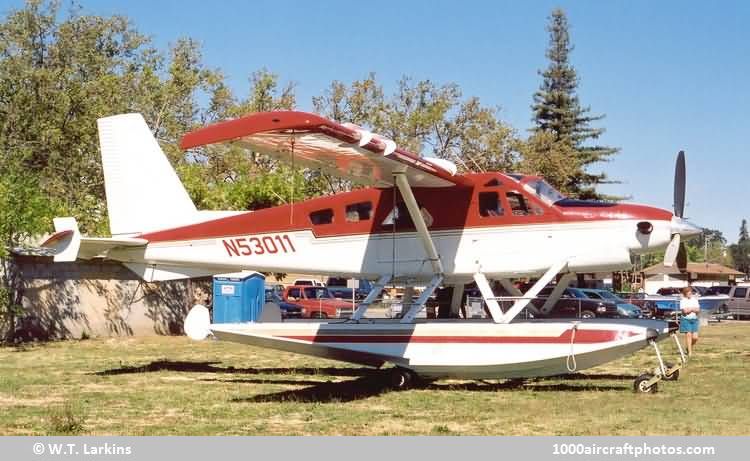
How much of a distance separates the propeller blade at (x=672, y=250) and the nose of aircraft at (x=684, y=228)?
0.09 metres

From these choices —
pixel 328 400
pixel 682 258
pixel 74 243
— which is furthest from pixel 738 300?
pixel 74 243

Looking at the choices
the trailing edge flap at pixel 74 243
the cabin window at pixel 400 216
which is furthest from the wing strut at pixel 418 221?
the trailing edge flap at pixel 74 243

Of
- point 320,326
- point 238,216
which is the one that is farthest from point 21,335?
point 320,326

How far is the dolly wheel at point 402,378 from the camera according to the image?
14638 mm

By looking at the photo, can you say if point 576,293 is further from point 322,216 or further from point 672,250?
point 672,250

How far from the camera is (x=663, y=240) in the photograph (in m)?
13.9

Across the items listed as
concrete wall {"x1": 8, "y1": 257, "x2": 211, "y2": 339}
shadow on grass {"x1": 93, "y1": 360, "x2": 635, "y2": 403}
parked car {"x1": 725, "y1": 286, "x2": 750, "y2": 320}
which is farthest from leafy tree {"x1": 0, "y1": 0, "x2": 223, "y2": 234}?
parked car {"x1": 725, "y1": 286, "x2": 750, "y2": 320}

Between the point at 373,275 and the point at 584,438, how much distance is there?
21.8 ft

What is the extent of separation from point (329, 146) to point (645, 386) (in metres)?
5.93

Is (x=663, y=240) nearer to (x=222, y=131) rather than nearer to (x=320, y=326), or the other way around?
(x=320, y=326)

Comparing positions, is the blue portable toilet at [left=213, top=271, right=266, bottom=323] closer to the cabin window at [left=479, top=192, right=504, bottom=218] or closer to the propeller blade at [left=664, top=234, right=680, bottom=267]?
the cabin window at [left=479, top=192, right=504, bottom=218]

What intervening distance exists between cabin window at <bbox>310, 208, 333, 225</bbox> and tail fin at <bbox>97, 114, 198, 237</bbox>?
2847 mm

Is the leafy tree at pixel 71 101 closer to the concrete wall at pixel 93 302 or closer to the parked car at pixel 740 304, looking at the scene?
the concrete wall at pixel 93 302

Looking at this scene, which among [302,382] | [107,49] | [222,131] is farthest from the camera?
[107,49]
